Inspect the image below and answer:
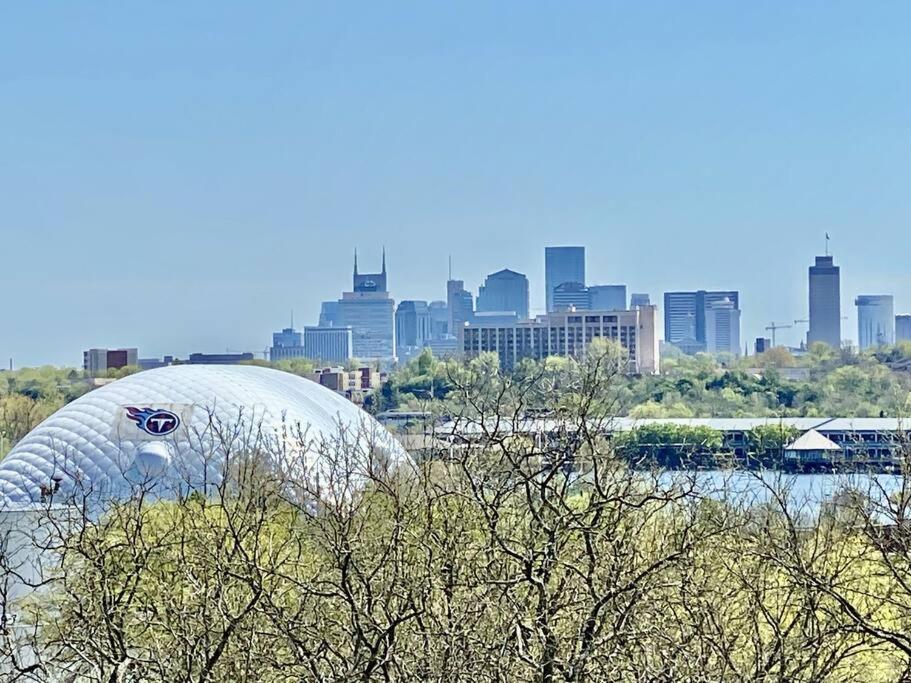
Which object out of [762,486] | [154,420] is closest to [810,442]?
[154,420]

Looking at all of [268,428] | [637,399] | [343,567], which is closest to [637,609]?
[343,567]

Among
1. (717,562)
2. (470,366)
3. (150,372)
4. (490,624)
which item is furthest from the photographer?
(150,372)

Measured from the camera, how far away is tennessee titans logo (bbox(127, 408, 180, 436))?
37000 millimetres

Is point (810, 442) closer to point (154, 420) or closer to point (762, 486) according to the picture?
point (154, 420)

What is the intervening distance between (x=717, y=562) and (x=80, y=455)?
24.4 metres

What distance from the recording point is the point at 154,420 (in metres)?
37.3

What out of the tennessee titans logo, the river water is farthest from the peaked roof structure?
the tennessee titans logo

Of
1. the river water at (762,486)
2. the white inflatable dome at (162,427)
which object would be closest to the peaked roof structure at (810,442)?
the white inflatable dome at (162,427)

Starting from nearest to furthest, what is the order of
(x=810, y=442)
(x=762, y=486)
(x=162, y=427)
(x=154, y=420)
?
(x=762, y=486) < (x=162, y=427) < (x=154, y=420) < (x=810, y=442)

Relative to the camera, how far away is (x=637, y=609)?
10.7m

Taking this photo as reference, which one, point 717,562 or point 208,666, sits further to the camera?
point 717,562

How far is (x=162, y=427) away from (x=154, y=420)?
36cm

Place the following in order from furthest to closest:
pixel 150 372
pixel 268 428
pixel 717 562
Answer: pixel 150 372 < pixel 268 428 < pixel 717 562

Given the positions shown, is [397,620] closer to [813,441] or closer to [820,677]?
[820,677]
